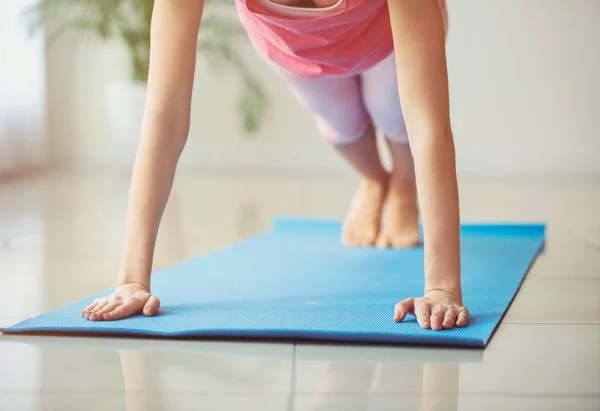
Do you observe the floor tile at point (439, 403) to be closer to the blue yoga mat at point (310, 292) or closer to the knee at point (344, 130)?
the blue yoga mat at point (310, 292)

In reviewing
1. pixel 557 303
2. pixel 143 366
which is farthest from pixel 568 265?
pixel 143 366

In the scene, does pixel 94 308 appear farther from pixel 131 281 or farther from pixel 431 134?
pixel 431 134

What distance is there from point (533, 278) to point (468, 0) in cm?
332

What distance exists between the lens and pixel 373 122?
205cm

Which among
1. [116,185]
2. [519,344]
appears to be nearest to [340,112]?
[519,344]

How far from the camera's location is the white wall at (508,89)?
15.2 feet

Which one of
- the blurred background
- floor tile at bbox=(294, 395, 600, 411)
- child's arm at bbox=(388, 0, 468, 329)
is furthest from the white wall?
floor tile at bbox=(294, 395, 600, 411)

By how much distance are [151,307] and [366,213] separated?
1045 millimetres

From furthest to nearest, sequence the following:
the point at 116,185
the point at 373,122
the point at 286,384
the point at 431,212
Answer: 1. the point at 116,185
2. the point at 373,122
3. the point at 431,212
4. the point at 286,384

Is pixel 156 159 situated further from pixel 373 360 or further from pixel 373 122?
pixel 373 122

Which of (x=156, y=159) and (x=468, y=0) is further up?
(x=468, y=0)

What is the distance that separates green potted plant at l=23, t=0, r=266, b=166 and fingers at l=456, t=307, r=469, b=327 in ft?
10.2

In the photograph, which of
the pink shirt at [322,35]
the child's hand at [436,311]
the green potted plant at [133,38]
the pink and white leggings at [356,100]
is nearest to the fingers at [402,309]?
the child's hand at [436,311]

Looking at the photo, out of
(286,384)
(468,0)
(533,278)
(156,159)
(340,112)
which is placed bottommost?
(286,384)
